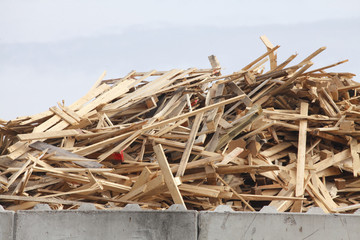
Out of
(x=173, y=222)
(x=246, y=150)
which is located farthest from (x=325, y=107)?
(x=173, y=222)

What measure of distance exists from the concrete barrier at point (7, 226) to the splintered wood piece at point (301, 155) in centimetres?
302

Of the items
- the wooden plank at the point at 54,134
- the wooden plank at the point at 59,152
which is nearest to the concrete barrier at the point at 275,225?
the wooden plank at the point at 59,152

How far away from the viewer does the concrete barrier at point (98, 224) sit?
369 cm

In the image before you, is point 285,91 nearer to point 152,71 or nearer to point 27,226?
point 152,71

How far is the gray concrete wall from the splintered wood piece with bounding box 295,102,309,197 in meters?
1.71

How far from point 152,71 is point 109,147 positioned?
113 inches

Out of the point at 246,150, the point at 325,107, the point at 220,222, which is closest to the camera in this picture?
the point at 220,222

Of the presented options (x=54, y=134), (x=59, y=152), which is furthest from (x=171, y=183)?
(x=54, y=134)

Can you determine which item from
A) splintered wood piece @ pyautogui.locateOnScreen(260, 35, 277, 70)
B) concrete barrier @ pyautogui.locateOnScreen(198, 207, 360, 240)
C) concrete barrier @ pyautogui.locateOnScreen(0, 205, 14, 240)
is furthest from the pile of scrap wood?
concrete barrier @ pyautogui.locateOnScreen(198, 207, 360, 240)

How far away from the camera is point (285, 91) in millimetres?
7090

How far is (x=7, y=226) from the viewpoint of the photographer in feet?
12.4

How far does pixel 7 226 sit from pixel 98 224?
69 centimetres

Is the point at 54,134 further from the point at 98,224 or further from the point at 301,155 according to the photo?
the point at 301,155

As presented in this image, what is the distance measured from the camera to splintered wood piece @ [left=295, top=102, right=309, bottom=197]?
5508 mm
